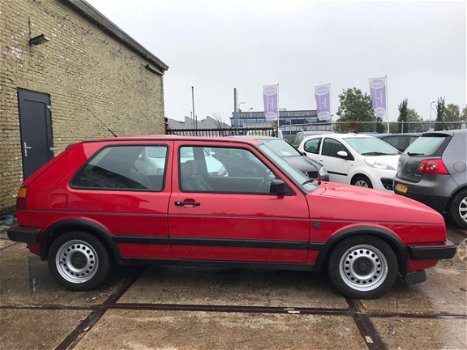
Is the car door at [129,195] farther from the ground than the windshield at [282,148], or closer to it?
closer to it

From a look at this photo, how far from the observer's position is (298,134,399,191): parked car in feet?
27.5

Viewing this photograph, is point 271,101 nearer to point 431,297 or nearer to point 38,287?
point 431,297

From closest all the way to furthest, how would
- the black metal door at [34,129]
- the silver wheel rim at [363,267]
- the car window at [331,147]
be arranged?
the silver wheel rim at [363,267]
the black metal door at [34,129]
the car window at [331,147]

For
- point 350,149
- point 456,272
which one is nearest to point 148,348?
point 456,272

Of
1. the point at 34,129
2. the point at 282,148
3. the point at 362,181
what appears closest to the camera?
the point at 34,129

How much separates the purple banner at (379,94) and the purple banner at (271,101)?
19.6 ft

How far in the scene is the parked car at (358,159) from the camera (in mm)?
8383

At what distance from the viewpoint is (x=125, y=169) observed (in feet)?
13.4

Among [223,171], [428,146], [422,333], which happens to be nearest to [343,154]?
[428,146]

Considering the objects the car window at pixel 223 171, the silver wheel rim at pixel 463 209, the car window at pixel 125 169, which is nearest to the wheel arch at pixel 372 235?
the car window at pixel 223 171

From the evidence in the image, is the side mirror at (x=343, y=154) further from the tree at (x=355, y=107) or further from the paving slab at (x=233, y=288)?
the tree at (x=355, y=107)

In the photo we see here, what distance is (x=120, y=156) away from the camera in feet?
13.5

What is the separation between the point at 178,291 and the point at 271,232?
111cm

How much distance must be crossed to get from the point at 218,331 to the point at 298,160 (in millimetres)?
5689
